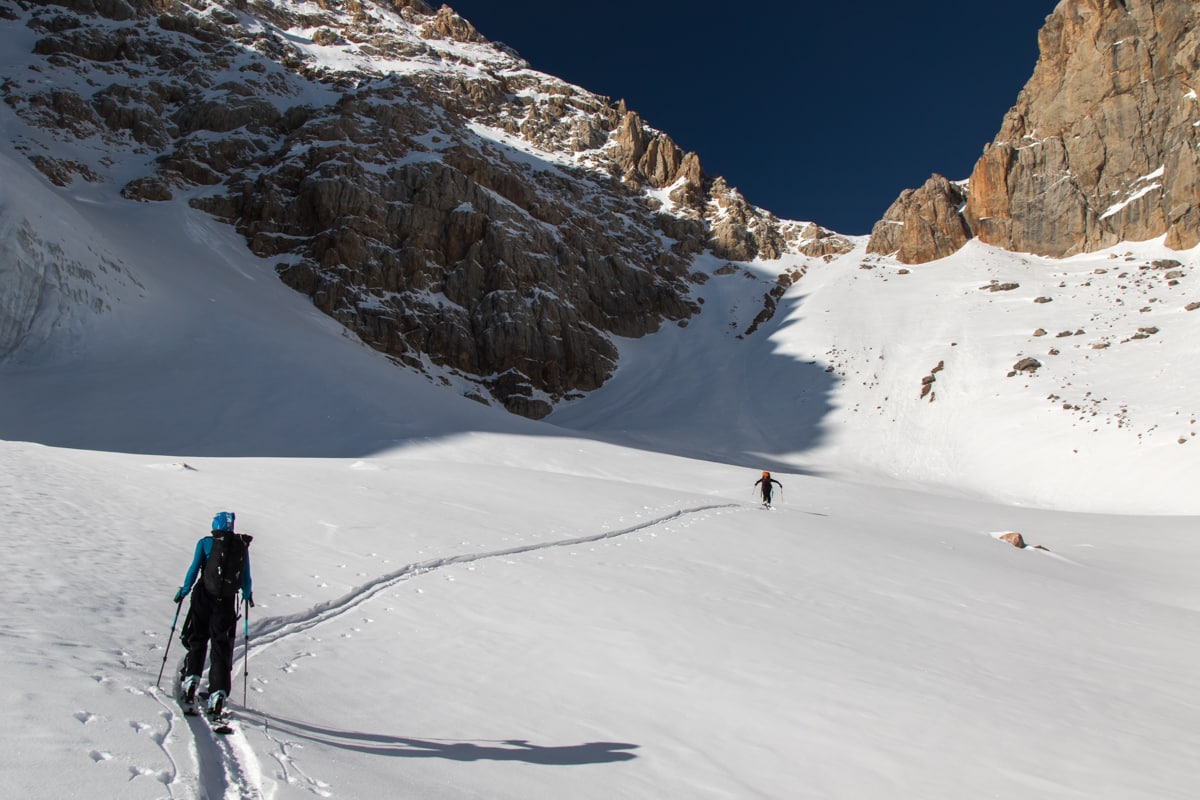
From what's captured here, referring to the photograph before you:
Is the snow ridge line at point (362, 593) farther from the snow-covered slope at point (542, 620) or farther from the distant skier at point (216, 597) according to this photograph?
the distant skier at point (216, 597)

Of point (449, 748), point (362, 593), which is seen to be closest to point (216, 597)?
point (449, 748)

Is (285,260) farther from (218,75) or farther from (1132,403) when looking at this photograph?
(1132,403)

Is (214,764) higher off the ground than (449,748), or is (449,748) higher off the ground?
(214,764)

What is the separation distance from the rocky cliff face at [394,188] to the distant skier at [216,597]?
212 feet

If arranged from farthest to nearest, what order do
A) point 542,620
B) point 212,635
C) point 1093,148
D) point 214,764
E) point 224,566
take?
1. point 1093,148
2. point 542,620
3. point 224,566
4. point 212,635
5. point 214,764

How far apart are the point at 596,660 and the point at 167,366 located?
120 ft

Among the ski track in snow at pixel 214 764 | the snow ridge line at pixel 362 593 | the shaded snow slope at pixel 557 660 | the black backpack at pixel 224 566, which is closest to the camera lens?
the ski track in snow at pixel 214 764

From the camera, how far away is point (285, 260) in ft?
236

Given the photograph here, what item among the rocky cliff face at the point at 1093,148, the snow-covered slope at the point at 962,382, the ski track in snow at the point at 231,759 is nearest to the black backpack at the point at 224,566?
the ski track in snow at the point at 231,759

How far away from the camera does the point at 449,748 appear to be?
517 cm

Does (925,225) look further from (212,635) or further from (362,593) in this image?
(212,635)

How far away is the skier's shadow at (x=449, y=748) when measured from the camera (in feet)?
16.3

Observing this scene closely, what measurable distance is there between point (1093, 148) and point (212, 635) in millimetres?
94507

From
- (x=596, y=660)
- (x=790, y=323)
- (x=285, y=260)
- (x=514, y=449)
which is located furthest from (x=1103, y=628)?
(x=285, y=260)
